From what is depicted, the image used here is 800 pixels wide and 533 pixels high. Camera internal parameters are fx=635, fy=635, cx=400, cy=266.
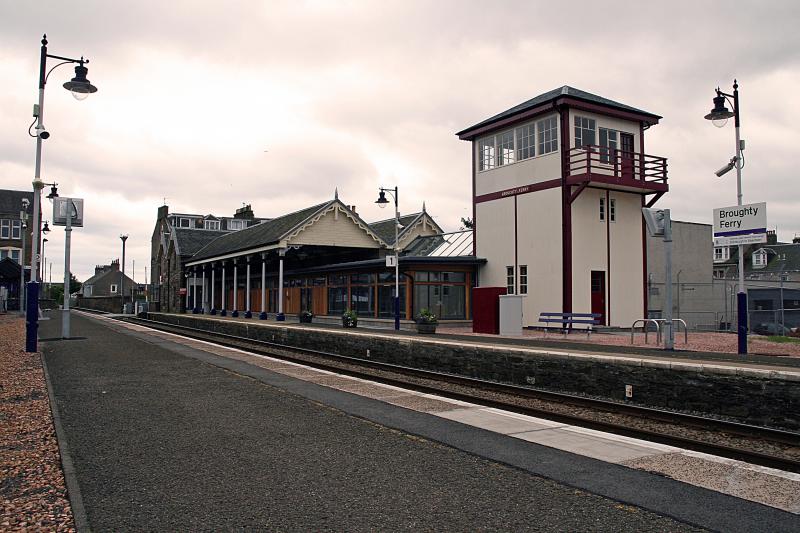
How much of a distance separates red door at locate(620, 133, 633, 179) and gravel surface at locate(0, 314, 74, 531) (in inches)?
882

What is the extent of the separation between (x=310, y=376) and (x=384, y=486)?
8261mm

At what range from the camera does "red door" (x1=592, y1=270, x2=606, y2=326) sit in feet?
87.2

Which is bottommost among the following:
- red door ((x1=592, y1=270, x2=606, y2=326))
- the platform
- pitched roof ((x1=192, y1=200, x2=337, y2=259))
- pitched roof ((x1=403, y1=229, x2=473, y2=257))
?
the platform

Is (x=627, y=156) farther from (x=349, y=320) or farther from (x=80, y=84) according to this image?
(x=80, y=84)

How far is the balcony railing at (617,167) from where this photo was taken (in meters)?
25.5

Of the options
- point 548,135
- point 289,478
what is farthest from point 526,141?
point 289,478

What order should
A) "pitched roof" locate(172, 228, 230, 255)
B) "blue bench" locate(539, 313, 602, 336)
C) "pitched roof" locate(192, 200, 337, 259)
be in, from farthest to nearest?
1. "pitched roof" locate(172, 228, 230, 255)
2. "pitched roof" locate(192, 200, 337, 259)
3. "blue bench" locate(539, 313, 602, 336)

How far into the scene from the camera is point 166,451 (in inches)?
278

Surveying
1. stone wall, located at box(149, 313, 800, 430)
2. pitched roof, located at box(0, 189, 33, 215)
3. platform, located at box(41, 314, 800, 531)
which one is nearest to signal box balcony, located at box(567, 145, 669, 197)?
stone wall, located at box(149, 313, 800, 430)

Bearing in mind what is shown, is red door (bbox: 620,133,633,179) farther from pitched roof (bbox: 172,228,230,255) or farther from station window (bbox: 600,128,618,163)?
pitched roof (bbox: 172,228,230,255)

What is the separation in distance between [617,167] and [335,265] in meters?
16.4

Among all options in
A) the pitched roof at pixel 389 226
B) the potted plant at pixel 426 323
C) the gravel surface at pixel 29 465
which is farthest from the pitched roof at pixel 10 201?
the gravel surface at pixel 29 465

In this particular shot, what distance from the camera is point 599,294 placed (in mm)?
26734

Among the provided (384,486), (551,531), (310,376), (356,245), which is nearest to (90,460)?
(384,486)
